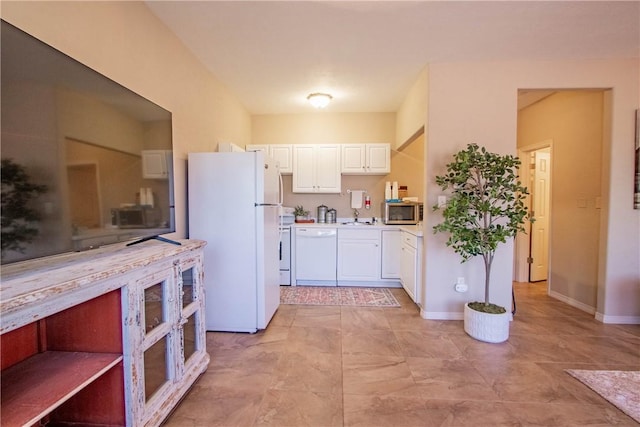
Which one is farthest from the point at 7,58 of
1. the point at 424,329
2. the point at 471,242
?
the point at 424,329

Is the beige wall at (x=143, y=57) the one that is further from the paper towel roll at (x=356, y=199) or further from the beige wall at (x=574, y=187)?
the beige wall at (x=574, y=187)

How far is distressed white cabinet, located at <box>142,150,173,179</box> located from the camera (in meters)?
1.71

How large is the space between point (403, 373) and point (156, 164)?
7.11ft

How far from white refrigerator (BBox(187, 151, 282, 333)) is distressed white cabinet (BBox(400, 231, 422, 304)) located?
1643 mm

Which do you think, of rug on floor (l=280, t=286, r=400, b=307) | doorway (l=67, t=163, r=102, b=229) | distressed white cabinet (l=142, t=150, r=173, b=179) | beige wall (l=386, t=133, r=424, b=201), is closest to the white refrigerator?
distressed white cabinet (l=142, t=150, r=173, b=179)

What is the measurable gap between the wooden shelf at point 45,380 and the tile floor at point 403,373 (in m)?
0.62

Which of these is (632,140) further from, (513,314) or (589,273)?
(513,314)

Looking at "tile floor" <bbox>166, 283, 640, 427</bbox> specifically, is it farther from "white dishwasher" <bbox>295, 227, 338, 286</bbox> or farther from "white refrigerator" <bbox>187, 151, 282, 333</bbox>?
"white dishwasher" <bbox>295, 227, 338, 286</bbox>

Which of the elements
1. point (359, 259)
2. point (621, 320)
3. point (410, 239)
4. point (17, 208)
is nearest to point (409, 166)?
point (410, 239)

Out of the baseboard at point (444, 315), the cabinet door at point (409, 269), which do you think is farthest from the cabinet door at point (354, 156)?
the baseboard at point (444, 315)

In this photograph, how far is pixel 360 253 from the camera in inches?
152

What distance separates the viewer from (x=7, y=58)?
950mm

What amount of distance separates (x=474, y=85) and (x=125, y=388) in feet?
11.4

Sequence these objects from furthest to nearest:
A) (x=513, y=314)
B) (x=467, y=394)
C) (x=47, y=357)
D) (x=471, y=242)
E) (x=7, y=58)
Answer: (x=513, y=314)
(x=471, y=242)
(x=467, y=394)
(x=47, y=357)
(x=7, y=58)
